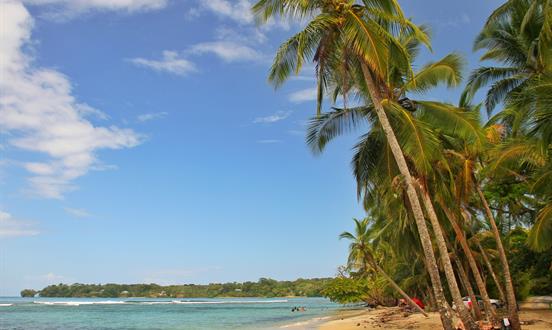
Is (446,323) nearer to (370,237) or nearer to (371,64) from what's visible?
(371,64)

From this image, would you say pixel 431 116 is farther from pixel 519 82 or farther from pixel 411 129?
pixel 519 82

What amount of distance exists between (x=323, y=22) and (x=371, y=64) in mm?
1525

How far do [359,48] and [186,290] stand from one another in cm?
15649

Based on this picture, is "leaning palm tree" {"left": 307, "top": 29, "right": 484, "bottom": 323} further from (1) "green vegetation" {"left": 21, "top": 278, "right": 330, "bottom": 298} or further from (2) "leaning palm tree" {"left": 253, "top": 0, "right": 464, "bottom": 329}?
(1) "green vegetation" {"left": 21, "top": 278, "right": 330, "bottom": 298}

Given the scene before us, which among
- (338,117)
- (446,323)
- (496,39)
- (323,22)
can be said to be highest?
(496,39)

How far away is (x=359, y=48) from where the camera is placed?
1040 centimetres

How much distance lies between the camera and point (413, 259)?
27.8 metres

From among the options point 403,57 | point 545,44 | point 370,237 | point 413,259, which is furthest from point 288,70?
point 370,237

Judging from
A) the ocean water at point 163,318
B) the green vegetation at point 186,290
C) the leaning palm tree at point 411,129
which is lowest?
the ocean water at point 163,318

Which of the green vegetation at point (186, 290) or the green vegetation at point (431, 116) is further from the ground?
the green vegetation at point (186, 290)

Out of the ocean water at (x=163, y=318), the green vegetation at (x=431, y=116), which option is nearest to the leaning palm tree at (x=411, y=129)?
the green vegetation at (x=431, y=116)

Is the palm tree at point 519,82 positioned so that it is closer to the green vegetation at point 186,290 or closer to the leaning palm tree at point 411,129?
the leaning palm tree at point 411,129

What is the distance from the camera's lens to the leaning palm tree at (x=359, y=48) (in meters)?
10.3

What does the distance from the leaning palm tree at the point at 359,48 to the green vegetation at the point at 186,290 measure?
125 metres
